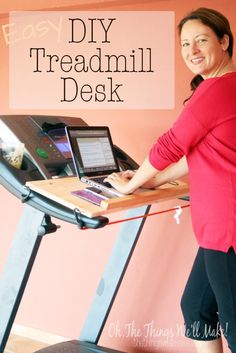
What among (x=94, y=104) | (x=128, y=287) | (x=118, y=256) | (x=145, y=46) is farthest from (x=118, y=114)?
(x=128, y=287)

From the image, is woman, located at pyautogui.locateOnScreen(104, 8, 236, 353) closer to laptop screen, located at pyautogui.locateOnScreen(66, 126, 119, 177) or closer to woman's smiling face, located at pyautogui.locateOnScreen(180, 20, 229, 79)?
woman's smiling face, located at pyautogui.locateOnScreen(180, 20, 229, 79)

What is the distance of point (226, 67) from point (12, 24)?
1.77 meters

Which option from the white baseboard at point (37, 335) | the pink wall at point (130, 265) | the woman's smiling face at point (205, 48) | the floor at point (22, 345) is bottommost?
the floor at point (22, 345)

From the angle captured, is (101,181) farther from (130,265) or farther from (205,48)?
(130,265)

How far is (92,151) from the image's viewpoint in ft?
6.32

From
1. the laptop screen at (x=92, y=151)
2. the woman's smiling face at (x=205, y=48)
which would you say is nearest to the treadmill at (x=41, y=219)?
the laptop screen at (x=92, y=151)

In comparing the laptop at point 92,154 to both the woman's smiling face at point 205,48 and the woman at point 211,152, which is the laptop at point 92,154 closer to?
the woman at point 211,152

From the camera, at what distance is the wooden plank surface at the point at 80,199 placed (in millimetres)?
1543

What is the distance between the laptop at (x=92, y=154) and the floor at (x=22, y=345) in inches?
60.3

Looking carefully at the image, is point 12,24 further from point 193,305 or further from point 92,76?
point 193,305

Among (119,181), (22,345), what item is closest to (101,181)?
(119,181)

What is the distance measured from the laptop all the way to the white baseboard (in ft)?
4.89

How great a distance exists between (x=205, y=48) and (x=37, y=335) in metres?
2.24

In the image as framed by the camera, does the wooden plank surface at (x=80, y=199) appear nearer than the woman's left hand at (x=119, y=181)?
Yes
